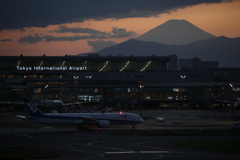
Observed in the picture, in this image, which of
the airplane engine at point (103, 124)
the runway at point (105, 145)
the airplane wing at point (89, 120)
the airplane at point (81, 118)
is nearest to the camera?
the runway at point (105, 145)

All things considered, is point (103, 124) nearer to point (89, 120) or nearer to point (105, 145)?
point (89, 120)

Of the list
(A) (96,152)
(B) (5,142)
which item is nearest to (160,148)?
(A) (96,152)

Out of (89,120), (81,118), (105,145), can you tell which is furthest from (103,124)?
(105,145)

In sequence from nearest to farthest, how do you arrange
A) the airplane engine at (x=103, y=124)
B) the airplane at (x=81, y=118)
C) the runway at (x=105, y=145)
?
the runway at (x=105, y=145) → the airplane at (x=81, y=118) → the airplane engine at (x=103, y=124)

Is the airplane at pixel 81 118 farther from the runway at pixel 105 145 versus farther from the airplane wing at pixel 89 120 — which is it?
the runway at pixel 105 145

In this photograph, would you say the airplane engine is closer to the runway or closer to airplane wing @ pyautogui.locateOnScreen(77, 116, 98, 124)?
airplane wing @ pyautogui.locateOnScreen(77, 116, 98, 124)

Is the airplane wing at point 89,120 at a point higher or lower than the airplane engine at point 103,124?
higher

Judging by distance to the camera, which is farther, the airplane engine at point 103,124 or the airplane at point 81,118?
the airplane engine at point 103,124

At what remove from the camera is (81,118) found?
78438 millimetres

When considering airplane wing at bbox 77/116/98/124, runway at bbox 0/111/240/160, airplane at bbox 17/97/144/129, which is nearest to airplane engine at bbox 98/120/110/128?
airplane at bbox 17/97/144/129

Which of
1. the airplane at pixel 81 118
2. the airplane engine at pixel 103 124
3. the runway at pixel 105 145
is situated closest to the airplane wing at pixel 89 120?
the airplane at pixel 81 118

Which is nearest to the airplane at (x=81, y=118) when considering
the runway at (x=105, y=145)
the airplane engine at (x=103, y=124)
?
the airplane engine at (x=103, y=124)

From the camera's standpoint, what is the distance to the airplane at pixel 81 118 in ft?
257

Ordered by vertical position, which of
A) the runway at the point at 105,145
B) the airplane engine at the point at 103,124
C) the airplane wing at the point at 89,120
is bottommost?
the runway at the point at 105,145
